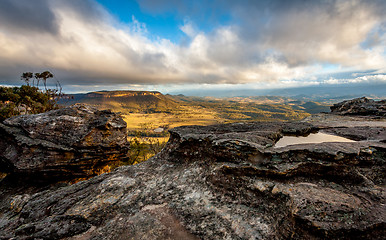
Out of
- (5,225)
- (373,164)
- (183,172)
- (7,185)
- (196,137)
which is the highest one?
A: (196,137)

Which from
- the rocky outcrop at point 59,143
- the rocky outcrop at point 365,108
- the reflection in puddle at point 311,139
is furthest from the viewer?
the rocky outcrop at point 365,108

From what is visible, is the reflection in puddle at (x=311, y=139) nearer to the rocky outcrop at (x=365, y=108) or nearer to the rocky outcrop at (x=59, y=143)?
the rocky outcrop at (x=365, y=108)

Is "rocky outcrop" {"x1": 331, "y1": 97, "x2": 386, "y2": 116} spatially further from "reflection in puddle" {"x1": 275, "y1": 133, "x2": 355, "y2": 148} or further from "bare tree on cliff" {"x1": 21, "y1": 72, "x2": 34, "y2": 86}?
"bare tree on cliff" {"x1": 21, "y1": 72, "x2": 34, "y2": 86}

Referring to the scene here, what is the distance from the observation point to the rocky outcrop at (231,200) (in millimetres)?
7297

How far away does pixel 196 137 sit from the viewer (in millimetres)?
13453

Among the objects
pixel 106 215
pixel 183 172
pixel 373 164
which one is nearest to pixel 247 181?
pixel 183 172

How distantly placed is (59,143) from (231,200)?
19669 mm

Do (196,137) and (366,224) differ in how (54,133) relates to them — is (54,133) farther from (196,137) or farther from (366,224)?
(366,224)

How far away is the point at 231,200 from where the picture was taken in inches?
371

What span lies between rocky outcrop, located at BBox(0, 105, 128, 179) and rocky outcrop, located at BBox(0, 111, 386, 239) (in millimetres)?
5303

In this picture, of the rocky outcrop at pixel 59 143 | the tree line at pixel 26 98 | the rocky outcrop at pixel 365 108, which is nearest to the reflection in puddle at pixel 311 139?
the rocky outcrop at pixel 365 108

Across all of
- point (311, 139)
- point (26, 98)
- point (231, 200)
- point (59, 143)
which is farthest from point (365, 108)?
point (26, 98)

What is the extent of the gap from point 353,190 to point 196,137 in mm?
10322

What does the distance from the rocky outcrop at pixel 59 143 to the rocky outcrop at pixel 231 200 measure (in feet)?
17.4
